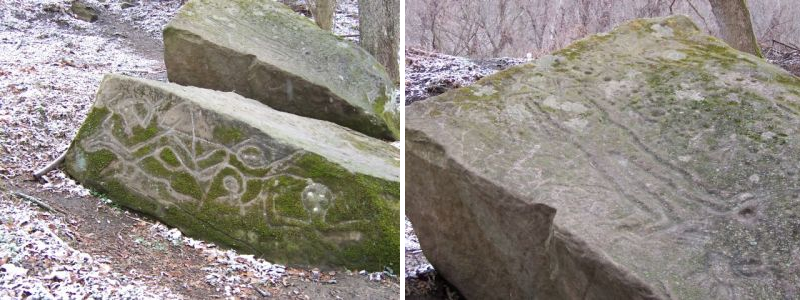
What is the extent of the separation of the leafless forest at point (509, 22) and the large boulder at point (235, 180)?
98 cm

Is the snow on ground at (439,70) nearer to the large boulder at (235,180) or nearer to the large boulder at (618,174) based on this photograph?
the large boulder at (235,180)

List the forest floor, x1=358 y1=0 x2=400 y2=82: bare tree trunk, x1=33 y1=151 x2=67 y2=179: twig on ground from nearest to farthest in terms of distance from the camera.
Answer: the forest floor, x1=33 y1=151 x2=67 y2=179: twig on ground, x1=358 y1=0 x2=400 y2=82: bare tree trunk

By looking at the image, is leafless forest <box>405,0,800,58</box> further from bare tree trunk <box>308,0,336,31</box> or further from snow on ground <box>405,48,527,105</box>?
bare tree trunk <box>308,0,336,31</box>

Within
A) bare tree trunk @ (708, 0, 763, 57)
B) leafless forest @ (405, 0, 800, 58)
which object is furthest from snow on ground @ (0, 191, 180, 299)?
bare tree trunk @ (708, 0, 763, 57)

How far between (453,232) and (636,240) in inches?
41.1

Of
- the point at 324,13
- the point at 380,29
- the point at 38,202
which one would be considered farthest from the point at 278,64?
the point at 324,13

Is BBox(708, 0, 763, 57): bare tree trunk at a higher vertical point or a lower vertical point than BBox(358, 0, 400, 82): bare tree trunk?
higher

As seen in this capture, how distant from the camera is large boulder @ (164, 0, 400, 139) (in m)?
5.82

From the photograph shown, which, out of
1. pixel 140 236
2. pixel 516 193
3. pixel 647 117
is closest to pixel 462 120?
pixel 516 193

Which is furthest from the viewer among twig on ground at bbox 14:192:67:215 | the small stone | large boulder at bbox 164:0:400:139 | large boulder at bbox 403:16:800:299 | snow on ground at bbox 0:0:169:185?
the small stone

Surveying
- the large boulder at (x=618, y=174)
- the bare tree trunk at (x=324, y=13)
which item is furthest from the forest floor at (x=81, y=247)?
the bare tree trunk at (x=324, y=13)

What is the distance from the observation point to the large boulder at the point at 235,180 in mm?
3637

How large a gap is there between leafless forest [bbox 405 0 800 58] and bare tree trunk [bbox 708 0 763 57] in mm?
583

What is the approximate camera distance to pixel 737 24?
5.38 metres
